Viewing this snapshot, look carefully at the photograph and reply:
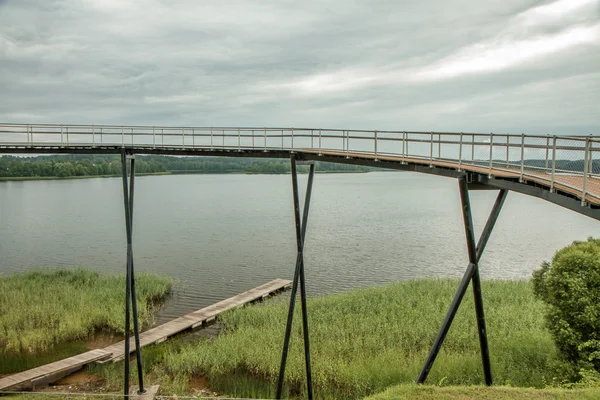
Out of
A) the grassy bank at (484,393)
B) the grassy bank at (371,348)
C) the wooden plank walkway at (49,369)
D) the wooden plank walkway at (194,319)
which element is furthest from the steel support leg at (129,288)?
the grassy bank at (484,393)

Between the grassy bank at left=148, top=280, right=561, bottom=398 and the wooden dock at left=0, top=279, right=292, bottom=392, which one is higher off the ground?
the grassy bank at left=148, top=280, right=561, bottom=398

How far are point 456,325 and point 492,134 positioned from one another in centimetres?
1076

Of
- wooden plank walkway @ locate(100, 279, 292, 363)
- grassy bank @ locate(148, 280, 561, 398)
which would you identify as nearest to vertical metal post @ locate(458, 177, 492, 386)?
grassy bank @ locate(148, 280, 561, 398)

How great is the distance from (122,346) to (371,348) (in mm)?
11783

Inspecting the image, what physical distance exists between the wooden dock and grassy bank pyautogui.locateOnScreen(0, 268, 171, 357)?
2.18 metres

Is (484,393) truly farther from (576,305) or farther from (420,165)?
(420,165)

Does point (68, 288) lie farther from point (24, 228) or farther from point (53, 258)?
point (24, 228)

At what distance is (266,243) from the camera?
4891 centimetres

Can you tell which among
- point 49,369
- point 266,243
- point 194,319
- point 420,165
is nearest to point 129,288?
point 49,369

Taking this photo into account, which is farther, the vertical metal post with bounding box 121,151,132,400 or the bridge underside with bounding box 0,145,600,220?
the vertical metal post with bounding box 121,151,132,400

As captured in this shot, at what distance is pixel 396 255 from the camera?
139 ft

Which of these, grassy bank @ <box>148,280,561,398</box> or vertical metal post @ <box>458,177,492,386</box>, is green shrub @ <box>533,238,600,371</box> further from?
vertical metal post @ <box>458,177,492,386</box>

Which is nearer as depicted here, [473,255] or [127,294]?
[473,255]

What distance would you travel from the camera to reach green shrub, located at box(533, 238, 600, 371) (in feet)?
46.3
